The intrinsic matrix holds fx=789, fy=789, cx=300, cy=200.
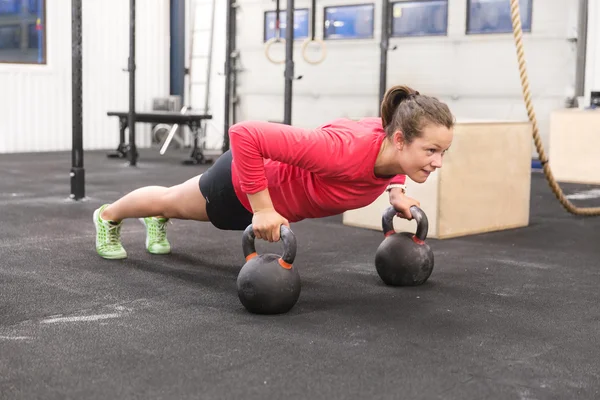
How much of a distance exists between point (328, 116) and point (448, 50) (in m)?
1.57

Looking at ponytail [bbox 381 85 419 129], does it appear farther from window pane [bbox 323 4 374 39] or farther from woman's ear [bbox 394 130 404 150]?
window pane [bbox 323 4 374 39]

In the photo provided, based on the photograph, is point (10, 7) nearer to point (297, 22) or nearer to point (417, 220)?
point (297, 22)

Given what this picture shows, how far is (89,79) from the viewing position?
29.2ft

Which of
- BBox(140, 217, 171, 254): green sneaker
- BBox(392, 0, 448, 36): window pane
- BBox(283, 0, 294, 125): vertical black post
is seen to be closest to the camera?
BBox(140, 217, 171, 254): green sneaker

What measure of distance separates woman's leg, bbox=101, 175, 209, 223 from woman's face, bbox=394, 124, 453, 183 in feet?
2.27

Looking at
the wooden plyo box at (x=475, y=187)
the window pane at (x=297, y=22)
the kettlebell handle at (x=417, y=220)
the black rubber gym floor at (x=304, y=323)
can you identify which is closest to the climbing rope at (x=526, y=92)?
the wooden plyo box at (x=475, y=187)

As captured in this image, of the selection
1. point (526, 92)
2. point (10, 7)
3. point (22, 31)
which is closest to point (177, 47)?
point (22, 31)

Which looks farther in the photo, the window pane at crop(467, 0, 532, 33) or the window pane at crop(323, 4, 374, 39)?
the window pane at crop(323, 4, 374, 39)

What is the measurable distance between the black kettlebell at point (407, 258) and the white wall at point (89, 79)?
21.9ft

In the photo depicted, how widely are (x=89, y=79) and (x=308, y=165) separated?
7241 millimetres

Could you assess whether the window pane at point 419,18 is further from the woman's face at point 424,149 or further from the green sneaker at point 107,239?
the woman's face at point 424,149

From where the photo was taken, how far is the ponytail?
2.22 m

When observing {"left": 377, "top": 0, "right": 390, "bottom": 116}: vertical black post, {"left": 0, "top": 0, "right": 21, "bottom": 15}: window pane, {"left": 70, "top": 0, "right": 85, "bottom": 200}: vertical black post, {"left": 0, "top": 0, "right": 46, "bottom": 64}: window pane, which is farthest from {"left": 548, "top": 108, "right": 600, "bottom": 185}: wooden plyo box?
{"left": 0, "top": 0, "right": 21, "bottom": 15}: window pane

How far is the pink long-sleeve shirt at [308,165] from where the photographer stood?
215 cm
